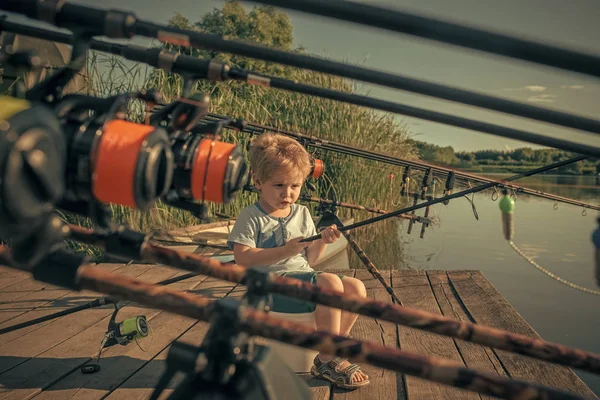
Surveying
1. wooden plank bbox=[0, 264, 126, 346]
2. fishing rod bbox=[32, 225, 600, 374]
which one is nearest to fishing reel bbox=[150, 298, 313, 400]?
fishing rod bbox=[32, 225, 600, 374]

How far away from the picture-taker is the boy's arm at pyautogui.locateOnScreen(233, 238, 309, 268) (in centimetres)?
268

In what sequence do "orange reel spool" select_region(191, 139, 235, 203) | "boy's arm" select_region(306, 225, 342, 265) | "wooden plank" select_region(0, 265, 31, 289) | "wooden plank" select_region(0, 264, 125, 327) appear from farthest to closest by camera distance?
1. "wooden plank" select_region(0, 265, 31, 289)
2. "wooden plank" select_region(0, 264, 125, 327)
3. "boy's arm" select_region(306, 225, 342, 265)
4. "orange reel spool" select_region(191, 139, 235, 203)

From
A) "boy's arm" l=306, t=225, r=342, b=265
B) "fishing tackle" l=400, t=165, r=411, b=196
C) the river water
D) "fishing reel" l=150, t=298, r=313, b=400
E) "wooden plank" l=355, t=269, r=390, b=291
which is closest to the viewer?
"fishing reel" l=150, t=298, r=313, b=400

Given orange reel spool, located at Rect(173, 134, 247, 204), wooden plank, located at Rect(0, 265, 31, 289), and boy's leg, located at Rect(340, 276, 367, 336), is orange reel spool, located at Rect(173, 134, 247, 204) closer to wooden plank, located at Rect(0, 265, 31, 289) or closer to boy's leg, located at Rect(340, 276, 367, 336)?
boy's leg, located at Rect(340, 276, 367, 336)

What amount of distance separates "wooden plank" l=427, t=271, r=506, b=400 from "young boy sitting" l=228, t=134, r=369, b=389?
2.07 ft

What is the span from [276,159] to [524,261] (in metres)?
7.81

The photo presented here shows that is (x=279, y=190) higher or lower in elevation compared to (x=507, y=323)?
higher

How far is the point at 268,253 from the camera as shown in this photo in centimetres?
270

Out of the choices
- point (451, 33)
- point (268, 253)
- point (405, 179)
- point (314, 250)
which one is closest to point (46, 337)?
point (268, 253)

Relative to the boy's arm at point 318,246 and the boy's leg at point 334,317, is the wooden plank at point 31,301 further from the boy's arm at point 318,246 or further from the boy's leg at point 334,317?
the boy's leg at point 334,317

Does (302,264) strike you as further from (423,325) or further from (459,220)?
(459,220)

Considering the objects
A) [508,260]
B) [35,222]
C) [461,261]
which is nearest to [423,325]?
[35,222]

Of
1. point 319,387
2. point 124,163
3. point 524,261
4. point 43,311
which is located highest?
point 124,163

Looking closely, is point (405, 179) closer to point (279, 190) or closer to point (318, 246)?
point (318, 246)
